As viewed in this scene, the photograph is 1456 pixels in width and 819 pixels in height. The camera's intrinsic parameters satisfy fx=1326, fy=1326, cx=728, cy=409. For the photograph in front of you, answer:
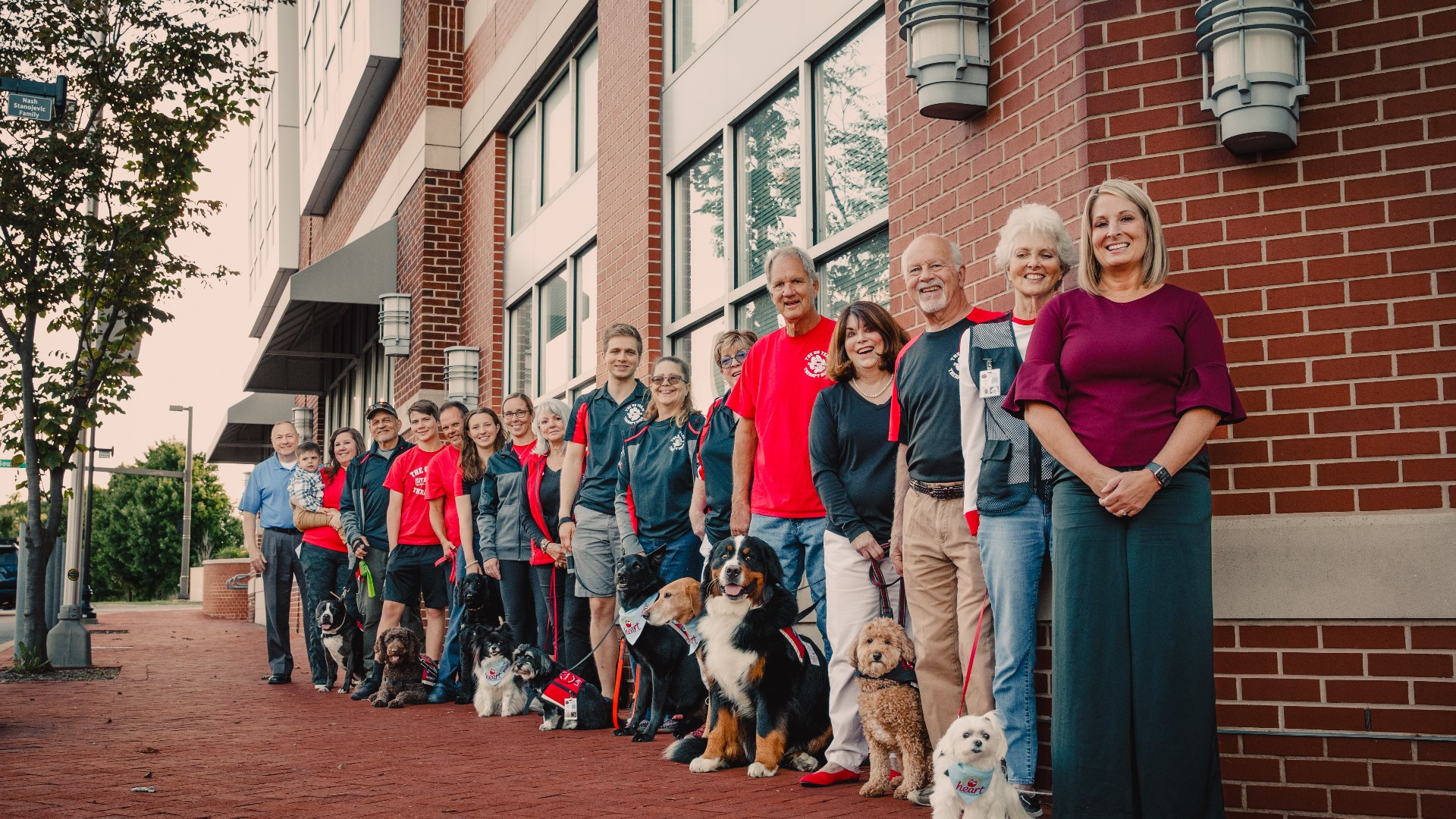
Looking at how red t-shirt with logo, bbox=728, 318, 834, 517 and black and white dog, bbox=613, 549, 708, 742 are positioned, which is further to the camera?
black and white dog, bbox=613, 549, 708, 742

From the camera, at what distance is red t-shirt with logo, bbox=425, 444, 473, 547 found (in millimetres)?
9867

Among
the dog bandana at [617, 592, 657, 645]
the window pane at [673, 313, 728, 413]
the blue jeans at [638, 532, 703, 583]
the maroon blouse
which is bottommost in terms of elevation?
the dog bandana at [617, 592, 657, 645]

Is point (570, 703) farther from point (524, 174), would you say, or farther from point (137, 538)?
Answer: point (137, 538)

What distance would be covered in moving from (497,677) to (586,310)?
16.6ft

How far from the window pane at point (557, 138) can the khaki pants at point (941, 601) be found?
354 inches

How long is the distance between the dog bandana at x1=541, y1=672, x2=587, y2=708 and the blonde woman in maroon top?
4.15 m

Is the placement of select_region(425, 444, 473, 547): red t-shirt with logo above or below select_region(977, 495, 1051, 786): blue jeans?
above

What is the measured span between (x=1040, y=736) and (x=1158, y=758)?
1.29 m

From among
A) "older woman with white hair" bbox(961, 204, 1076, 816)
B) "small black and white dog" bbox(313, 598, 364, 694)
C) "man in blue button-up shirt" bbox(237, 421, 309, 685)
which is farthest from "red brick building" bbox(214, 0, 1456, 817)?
"man in blue button-up shirt" bbox(237, 421, 309, 685)

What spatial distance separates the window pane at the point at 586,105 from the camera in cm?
1283

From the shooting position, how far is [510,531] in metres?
9.03

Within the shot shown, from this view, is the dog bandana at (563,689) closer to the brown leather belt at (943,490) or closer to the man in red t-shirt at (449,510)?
the man in red t-shirt at (449,510)

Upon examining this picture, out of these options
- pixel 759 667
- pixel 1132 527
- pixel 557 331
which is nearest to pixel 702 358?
pixel 557 331

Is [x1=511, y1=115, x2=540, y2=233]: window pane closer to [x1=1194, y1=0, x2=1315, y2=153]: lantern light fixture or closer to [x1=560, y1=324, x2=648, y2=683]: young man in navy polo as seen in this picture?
[x1=560, y1=324, x2=648, y2=683]: young man in navy polo
